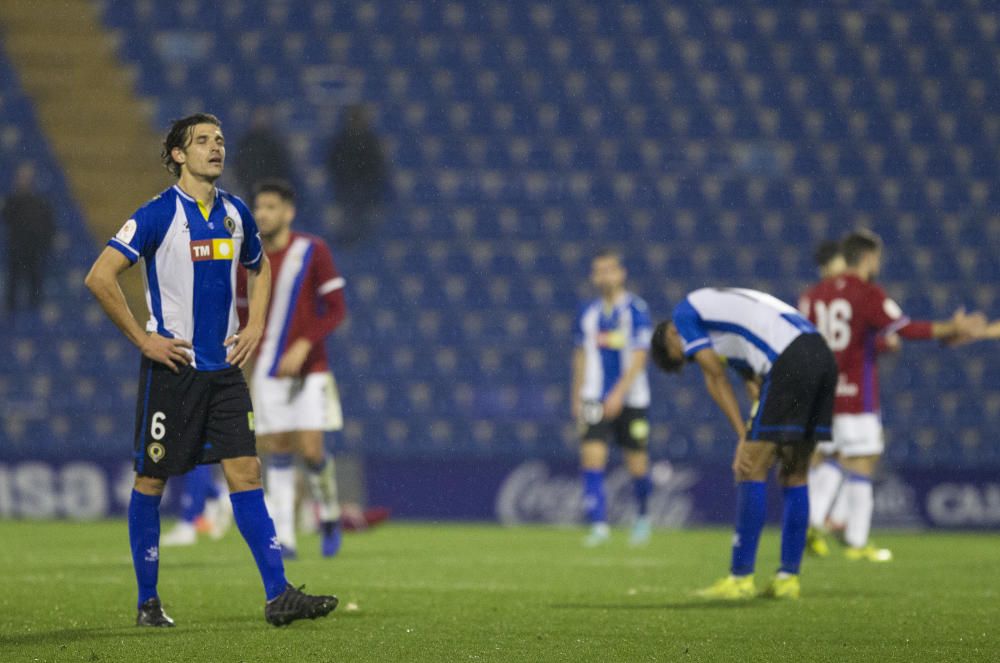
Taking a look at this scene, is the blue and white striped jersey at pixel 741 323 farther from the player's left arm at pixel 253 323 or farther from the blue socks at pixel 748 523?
the player's left arm at pixel 253 323

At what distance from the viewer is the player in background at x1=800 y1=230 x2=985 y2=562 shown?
33.8ft

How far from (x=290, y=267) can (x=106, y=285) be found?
12.6 ft

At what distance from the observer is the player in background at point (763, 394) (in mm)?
7043

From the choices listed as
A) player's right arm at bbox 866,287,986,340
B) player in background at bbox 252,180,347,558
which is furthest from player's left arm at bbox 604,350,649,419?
player in background at bbox 252,180,347,558

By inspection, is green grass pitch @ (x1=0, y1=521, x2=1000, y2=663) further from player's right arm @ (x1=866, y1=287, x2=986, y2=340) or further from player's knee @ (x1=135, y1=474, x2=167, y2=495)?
player's right arm @ (x1=866, y1=287, x2=986, y2=340)

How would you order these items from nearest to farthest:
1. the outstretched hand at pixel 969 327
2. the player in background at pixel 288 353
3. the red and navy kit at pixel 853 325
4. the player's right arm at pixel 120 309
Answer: the player's right arm at pixel 120 309 < the outstretched hand at pixel 969 327 < the player in background at pixel 288 353 < the red and navy kit at pixel 853 325

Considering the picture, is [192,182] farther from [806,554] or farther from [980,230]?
[980,230]

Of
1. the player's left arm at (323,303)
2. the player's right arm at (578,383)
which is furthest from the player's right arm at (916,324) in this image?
the player's left arm at (323,303)

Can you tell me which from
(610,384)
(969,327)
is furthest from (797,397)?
(610,384)

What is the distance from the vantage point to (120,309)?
5.57 metres

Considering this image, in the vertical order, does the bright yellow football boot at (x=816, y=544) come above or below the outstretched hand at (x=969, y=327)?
below

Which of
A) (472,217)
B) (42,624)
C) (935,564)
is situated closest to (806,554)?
(935,564)

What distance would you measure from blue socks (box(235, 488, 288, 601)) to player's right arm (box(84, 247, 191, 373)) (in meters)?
0.53

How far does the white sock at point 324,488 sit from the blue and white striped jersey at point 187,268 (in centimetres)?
399
